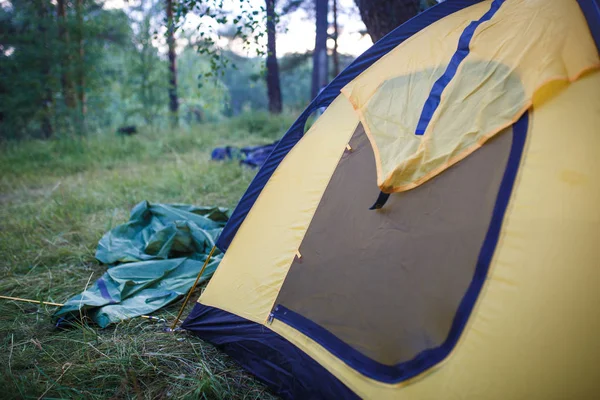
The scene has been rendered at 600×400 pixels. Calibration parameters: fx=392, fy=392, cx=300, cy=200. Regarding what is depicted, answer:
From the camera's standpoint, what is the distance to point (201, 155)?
7.32m

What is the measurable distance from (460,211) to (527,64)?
57 centimetres

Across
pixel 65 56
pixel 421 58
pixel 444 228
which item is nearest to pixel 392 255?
pixel 444 228

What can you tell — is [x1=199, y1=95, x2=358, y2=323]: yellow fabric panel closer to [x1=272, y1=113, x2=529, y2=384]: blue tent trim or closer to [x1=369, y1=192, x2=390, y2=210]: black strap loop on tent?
[x1=369, y1=192, x2=390, y2=210]: black strap loop on tent

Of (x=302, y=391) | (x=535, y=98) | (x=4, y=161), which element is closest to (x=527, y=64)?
(x=535, y=98)

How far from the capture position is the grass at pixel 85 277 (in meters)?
1.75

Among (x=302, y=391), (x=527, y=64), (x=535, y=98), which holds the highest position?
(x=527, y=64)

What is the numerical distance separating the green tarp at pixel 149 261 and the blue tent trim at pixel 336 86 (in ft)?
2.38

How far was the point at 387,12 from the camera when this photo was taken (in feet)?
9.57

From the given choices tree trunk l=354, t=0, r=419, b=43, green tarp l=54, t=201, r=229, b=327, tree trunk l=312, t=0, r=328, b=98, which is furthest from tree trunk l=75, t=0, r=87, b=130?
tree trunk l=354, t=0, r=419, b=43

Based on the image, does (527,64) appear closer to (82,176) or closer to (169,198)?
(169,198)

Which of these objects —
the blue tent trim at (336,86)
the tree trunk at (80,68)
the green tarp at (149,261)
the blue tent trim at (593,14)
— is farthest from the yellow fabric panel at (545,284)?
the tree trunk at (80,68)

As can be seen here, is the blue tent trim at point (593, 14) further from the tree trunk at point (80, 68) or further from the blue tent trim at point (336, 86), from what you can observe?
the tree trunk at point (80, 68)

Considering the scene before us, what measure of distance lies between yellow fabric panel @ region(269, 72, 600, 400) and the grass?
3.01ft

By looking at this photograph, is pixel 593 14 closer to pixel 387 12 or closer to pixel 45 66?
pixel 387 12
